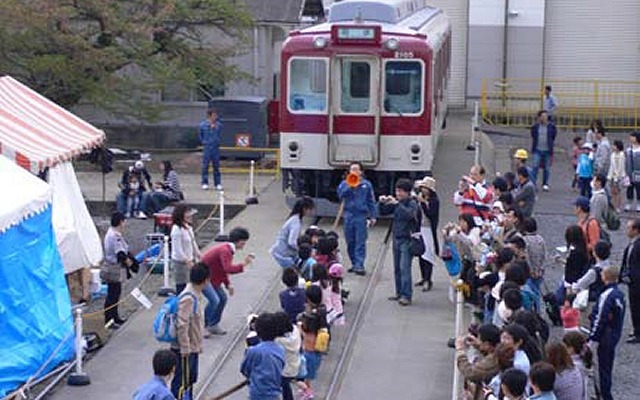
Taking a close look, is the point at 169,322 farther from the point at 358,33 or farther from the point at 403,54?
the point at 403,54

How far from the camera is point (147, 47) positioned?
1129 inches

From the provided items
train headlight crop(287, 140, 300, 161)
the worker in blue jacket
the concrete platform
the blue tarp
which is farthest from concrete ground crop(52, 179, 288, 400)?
the worker in blue jacket

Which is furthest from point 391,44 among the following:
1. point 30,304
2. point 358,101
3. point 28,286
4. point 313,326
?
point 313,326

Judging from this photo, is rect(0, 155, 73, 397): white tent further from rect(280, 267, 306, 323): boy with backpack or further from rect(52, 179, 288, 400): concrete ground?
rect(280, 267, 306, 323): boy with backpack

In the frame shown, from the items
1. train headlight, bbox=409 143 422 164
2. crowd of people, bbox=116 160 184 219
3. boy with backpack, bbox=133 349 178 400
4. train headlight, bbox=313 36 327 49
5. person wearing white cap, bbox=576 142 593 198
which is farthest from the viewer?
person wearing white cap, bbox=576 142 593 198

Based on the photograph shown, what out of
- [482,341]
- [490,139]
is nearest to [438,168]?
[490,139]

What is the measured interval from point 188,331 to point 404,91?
10.8 m

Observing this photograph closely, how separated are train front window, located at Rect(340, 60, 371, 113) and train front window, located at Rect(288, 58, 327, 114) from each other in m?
0.31

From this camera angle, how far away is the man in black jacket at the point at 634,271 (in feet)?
51.6

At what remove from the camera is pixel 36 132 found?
18797 millimetres

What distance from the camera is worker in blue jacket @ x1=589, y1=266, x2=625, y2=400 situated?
13.5 metres

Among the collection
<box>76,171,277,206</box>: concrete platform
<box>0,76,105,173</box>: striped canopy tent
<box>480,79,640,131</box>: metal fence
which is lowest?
<box>76,171,277,206</box>: concrete platform

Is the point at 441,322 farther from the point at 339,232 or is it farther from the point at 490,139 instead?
the point at 490,139

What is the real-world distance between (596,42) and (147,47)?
49.0ft
